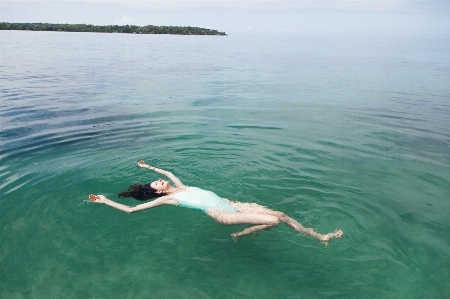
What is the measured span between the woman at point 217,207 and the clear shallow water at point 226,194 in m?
0.34

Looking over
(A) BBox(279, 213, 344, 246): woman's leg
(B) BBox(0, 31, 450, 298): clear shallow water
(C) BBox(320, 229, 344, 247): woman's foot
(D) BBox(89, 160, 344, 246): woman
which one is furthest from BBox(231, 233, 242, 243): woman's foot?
(C) BBox(320, 229, 344, 247): woman's foot

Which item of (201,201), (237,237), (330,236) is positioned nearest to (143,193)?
(201,201)

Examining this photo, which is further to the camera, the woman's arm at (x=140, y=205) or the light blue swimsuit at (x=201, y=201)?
the woman's arm at (x=140, y=205)

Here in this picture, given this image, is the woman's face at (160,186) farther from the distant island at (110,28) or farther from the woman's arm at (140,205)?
the distant island at (110,28)

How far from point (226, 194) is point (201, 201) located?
58.5 inches

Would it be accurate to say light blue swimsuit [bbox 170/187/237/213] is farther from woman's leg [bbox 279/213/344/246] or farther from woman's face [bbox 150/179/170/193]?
woman's leg [bbox 279/213/344/246]

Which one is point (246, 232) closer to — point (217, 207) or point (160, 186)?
point (217, 207)

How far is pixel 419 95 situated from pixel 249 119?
13947 mm

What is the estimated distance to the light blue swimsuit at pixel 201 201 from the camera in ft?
25.0

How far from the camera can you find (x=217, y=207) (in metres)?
7.57

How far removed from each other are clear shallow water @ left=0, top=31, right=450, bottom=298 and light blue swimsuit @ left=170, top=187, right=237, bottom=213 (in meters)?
0.54

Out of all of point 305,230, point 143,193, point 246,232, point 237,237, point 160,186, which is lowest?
point 237,237

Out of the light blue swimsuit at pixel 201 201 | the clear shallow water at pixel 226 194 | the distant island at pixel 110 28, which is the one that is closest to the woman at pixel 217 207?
the light blue swimsuit at pixel 201 201

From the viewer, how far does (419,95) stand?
2250 centimetres
